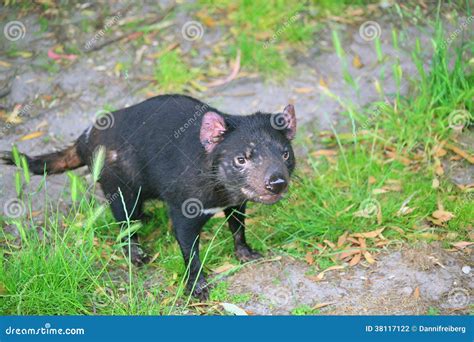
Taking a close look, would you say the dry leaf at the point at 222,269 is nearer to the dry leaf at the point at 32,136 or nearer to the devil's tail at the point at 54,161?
the devil's tail at the point at 54,161

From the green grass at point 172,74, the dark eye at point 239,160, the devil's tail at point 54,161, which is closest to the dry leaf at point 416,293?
the dark eye at point 239,160

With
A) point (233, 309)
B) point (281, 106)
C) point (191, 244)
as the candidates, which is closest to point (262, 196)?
point (191, 244)

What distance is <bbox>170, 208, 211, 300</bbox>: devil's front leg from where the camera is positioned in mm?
3719

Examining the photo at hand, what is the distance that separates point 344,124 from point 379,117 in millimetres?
295

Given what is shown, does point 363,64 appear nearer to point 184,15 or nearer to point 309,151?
point 309,151

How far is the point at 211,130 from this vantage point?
11.6 feet

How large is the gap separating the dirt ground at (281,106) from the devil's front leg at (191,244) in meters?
0.20

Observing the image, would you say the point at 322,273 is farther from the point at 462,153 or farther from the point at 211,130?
the point at 462,153

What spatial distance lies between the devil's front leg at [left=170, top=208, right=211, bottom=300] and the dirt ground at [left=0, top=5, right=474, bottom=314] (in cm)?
20

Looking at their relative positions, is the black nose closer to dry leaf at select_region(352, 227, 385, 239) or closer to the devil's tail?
dry leaf at select_region(352, 227, 385, 239)

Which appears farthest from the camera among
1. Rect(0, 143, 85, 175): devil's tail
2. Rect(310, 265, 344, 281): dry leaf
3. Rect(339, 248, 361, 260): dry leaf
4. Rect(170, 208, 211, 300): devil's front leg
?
Rect(0, 143, 85, 175): devil's tail

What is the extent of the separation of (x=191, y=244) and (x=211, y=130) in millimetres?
649

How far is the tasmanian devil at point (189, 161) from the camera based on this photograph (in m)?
3.47

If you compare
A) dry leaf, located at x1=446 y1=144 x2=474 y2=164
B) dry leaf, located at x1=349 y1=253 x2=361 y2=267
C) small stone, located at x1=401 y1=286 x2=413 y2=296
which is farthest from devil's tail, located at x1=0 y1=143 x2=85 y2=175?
dry leaf, located at x1=446 y1=144 x2=474 y2=164
